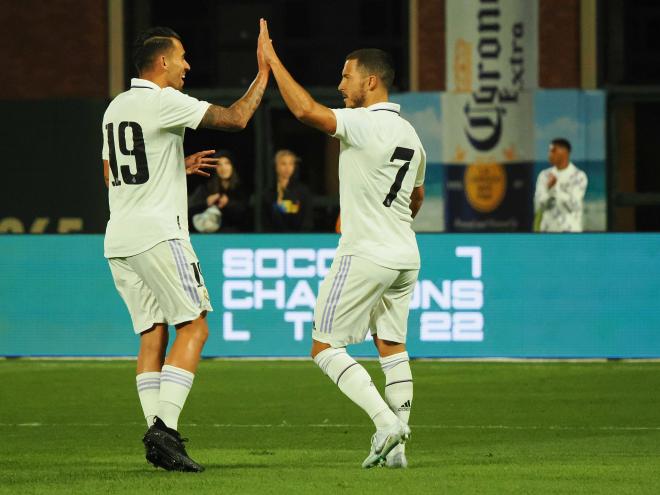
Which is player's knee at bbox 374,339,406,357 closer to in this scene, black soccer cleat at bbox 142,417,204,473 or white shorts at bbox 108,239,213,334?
white shorts at bbox 108,239,213,334

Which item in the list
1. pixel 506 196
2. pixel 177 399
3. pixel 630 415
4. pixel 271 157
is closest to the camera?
pixel 177 399

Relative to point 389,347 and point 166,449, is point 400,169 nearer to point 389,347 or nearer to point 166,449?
point 389,347

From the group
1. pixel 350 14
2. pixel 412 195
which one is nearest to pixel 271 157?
pixel 350 14

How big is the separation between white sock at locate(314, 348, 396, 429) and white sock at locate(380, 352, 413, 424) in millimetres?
425

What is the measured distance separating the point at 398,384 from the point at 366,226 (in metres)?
0.91

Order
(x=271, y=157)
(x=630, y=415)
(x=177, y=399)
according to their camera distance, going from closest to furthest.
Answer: (x=177, y=399) < (x=630, y=415) < (x=271, y=157)

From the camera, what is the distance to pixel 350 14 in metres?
23.7

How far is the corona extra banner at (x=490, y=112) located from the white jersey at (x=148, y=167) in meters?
11.5

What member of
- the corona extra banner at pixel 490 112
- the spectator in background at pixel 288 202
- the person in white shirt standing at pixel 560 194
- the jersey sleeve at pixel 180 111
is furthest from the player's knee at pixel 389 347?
the corona extra banner at pixel 490 112

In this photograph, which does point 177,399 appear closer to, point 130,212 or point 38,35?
point 130,212

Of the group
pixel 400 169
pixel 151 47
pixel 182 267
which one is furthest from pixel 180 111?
pixel 400 169

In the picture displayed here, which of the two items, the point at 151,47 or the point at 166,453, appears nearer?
the point at 166,453

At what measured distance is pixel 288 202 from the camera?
17.3 metres

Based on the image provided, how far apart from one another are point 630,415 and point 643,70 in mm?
12573
